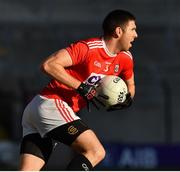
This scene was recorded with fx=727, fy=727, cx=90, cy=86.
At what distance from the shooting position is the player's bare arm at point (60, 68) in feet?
16.9

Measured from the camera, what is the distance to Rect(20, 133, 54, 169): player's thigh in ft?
17.6

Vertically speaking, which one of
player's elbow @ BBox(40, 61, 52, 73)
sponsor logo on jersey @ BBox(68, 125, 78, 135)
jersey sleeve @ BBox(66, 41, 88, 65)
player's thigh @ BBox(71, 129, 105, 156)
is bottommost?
player's thigh @ BBox(71, 129, 105, 156)

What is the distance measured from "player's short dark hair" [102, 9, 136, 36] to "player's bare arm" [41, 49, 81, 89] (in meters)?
0.40

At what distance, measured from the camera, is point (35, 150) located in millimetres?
5398

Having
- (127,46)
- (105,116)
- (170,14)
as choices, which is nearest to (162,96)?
(105,116)

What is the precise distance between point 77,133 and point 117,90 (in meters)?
0.44

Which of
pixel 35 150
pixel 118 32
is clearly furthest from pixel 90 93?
pixel 35 150

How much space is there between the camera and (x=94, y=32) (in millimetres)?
20000

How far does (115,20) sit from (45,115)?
0.87m

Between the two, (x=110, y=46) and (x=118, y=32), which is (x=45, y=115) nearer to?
(x=110, y=46)

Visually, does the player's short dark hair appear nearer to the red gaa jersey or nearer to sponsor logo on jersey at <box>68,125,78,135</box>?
the red gaa jersey

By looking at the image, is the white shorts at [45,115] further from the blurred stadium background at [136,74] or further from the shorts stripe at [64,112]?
the blurred stadium background at [136,74]

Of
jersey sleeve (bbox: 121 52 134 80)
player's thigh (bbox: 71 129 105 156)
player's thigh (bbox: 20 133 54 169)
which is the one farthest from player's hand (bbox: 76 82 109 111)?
player's thigh (bbox: 20 133 54 169)

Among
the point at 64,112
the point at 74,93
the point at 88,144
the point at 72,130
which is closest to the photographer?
the point at 88,144
